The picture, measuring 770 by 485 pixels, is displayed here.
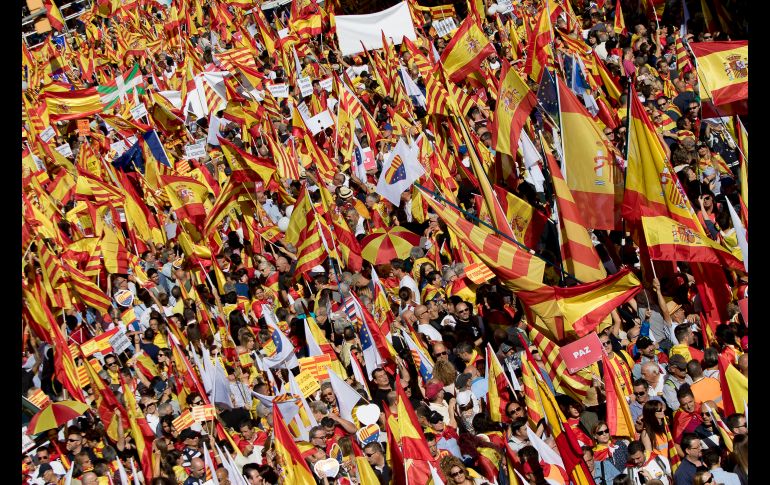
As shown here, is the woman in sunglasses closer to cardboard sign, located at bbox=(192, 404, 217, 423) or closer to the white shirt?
cardboard sign, located at bbox=(192, 404, 217, 423)

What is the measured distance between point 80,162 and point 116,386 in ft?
24.2

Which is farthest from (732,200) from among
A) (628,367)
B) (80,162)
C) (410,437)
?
(80,162)

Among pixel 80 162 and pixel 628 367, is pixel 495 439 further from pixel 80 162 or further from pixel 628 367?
pixel 80 162

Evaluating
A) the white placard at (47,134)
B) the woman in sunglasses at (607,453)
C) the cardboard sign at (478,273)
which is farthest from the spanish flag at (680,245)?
the white placard at (47,134)

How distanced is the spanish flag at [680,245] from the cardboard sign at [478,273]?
1.78 meters

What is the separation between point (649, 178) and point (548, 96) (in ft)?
8.55

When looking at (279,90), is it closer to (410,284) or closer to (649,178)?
(410,284)

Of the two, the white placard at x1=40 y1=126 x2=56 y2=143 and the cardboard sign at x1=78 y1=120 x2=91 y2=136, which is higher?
the white placard at x1=40 y1=126 x2=56 y2=143

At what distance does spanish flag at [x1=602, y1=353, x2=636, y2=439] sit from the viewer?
6637 mm

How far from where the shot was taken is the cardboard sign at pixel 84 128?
1925 centimetres

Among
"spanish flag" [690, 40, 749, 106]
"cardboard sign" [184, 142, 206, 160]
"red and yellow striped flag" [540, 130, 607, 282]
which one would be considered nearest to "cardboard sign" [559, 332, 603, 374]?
"red and yellow striped flag" [540, 130, 607, 282]

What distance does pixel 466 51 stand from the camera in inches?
531

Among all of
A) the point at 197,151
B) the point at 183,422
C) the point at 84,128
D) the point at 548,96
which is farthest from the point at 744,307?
the point at 84,128

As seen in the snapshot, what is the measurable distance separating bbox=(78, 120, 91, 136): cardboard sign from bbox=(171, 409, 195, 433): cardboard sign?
462 inches
